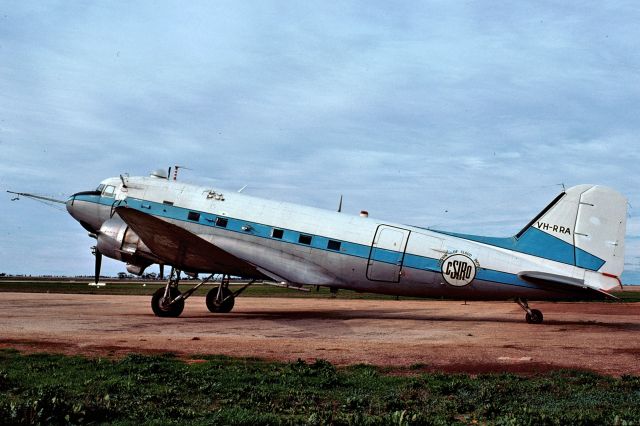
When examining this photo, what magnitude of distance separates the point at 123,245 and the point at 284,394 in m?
14.5

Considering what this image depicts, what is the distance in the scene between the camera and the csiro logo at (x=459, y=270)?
68.4ft

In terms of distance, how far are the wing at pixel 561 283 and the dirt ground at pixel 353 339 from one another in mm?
1270

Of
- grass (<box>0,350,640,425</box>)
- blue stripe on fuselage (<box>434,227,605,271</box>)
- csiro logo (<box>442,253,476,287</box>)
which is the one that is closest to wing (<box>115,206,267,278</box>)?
csiro logo (<box>442,253,476,287</box>)

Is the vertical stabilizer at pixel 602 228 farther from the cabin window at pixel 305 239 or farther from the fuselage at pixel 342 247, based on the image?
the cabin window at pixel 305 239

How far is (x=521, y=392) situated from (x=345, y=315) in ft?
54.8

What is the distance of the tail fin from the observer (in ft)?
65.8

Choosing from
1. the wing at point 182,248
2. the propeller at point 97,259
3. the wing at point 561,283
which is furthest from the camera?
the propeller at point 97,259

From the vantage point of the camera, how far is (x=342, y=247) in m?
21.8

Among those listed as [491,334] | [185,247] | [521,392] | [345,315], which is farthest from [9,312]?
[521,392]

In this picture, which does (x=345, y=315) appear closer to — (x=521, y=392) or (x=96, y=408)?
(x=521, y=392)

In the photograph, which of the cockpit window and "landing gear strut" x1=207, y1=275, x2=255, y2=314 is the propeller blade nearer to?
the cockpit window

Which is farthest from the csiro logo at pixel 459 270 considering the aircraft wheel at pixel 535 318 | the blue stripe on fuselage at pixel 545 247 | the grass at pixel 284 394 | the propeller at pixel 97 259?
the propeller at pixel 97 259

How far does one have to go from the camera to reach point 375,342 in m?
15.7

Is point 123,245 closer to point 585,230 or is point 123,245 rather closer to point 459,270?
point 459,270
